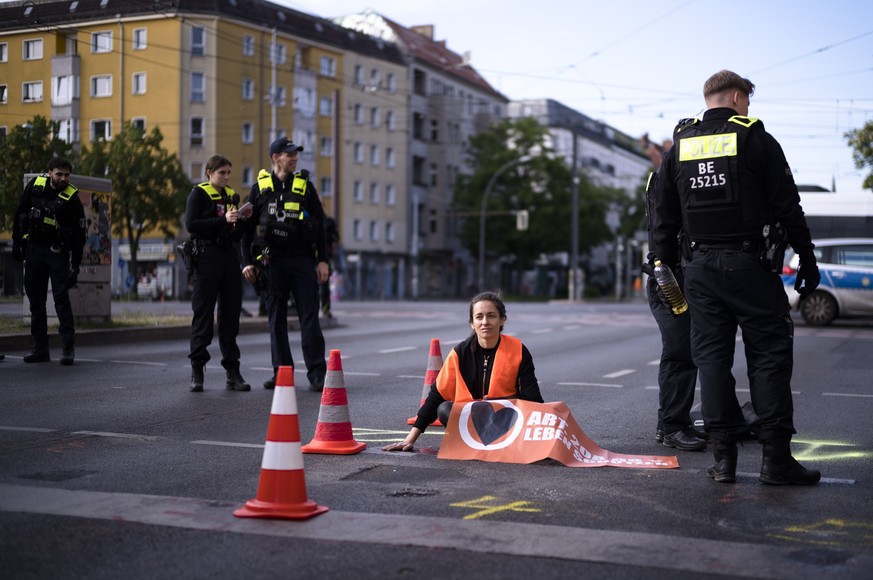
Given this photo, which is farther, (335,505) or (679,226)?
(679,226)

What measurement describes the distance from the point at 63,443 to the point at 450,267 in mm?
88650

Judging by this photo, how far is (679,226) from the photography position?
6895 millimetres

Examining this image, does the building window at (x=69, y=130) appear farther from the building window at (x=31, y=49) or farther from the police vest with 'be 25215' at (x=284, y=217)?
the police vest with 'be 25215' at (x=284, y=217)

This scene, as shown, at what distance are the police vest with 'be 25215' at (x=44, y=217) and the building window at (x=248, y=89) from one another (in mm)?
56215

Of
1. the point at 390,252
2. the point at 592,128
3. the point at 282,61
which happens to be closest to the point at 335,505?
the point at 282,61

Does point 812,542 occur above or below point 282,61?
below

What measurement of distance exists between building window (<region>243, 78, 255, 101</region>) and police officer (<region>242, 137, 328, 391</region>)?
58592 mm

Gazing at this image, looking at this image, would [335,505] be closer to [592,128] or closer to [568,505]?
[568,505]

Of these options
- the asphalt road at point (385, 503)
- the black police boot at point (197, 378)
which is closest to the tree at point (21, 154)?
the black police boot at point (197, 378)

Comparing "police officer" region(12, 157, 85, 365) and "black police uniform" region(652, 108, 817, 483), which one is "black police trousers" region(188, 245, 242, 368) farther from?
"black police uniform" region(652, 108, 817, 483)

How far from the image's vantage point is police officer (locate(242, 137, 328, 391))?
35.0 ft

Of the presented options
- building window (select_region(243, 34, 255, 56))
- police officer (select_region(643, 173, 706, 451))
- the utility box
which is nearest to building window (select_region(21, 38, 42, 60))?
the utility box

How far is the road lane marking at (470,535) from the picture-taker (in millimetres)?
4586

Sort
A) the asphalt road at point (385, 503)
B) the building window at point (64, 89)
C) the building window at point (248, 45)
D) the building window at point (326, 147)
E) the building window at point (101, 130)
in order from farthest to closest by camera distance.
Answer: the building window at point (326, 147) < the building window at point (248, 45) < the building window at point (101, 130) < the building window at point (64, 89) < the asphalt road at point (385, 503)
